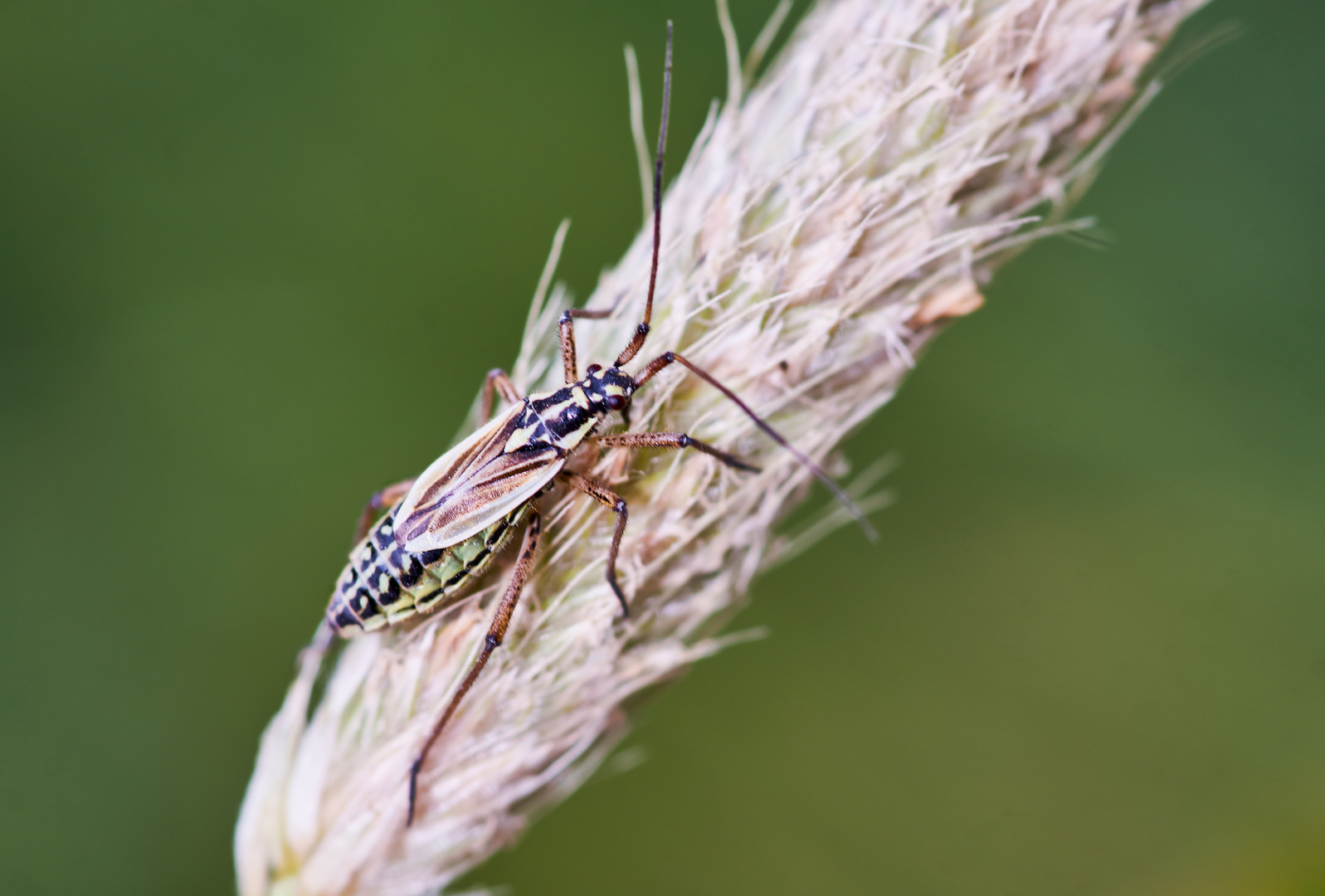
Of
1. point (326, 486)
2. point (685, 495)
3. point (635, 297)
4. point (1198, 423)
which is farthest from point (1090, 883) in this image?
point (326, 486)

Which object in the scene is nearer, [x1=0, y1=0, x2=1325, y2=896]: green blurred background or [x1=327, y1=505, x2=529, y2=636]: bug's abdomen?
[x1=327, y1=505, x2=529, y2=636]: bug's abdomen

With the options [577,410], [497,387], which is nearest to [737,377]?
[577,410]

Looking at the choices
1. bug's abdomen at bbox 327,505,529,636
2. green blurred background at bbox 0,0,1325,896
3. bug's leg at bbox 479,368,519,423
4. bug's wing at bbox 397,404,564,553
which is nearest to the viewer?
bug's abdomen at bbox 327,505,529,636

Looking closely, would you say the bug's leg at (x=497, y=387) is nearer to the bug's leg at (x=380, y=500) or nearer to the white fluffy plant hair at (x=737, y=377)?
the bug's leg at (x=380, y=500)

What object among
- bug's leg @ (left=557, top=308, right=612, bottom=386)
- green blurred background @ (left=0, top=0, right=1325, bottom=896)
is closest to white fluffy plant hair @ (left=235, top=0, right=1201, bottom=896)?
bug's leg @ (left=557, top=308, right=612, bottom=386)

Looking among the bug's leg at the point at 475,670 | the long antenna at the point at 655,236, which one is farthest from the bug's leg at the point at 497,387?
the bug's leg at the point at 475,670

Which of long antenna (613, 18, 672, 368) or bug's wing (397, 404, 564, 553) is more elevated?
long antenna (613, 18, 672, 368)

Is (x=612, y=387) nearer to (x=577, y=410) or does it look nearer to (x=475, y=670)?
(x=577, y=410)

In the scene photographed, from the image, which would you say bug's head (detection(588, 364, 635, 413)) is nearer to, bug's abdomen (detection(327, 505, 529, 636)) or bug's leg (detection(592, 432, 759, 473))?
bug's leg (detection(592, 432, 759, 473))
